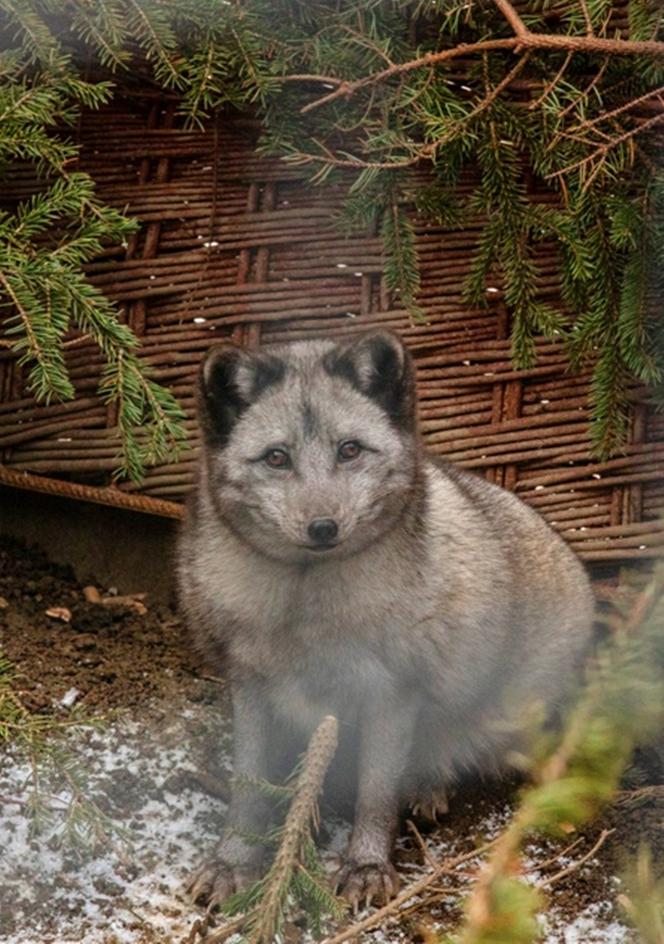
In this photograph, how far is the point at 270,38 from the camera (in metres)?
2.92

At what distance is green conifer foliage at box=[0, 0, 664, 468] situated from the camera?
106 inches

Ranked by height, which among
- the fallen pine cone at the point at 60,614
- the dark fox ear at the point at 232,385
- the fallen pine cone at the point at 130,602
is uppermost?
the dark fox ear at the point at 232,385

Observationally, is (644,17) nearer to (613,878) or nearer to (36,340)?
(36,340)

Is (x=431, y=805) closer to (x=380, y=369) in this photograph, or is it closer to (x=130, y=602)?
(x=380, y=369)

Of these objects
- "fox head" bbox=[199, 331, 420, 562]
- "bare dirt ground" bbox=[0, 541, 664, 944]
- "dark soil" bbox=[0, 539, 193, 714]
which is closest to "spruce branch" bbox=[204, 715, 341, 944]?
"bare dirt ground" bbox=[0, 541, 664, 944]

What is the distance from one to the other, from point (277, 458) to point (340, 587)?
0.99ft

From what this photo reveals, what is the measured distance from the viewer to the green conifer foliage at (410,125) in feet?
8.87

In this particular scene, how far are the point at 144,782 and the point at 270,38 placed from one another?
1642 millimetres

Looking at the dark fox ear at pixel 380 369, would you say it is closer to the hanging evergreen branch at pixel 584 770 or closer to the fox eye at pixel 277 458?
the fox eye at pixel 277 458

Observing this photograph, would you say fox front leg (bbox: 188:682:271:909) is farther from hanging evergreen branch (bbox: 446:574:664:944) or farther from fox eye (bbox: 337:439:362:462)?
hanging evergreen branch (bbox: 446:574:664:944)

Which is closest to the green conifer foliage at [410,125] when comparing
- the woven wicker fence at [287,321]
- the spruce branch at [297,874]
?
the woven wicker fence at [287,321]

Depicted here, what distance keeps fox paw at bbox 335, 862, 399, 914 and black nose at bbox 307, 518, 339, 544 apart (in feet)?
2.29

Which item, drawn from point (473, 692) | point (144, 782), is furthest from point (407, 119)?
point (144, 782)

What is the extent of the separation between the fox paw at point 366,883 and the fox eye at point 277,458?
0.81 m
